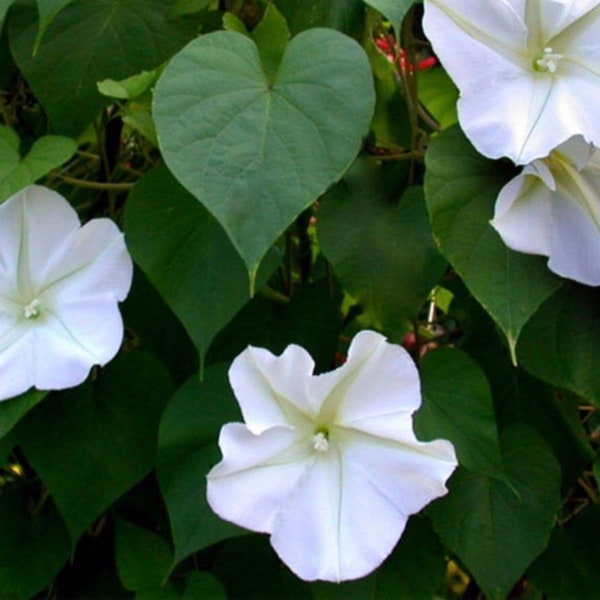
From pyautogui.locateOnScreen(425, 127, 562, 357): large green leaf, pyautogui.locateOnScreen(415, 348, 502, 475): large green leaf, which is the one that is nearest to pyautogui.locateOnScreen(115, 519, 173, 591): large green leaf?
pyautogui.locateOnScreen(415, 348, 502, 475): large green leaf

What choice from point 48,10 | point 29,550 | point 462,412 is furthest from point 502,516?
point 48,10

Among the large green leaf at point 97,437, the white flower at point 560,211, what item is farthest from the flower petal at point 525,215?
the large green leaf at point 97,437

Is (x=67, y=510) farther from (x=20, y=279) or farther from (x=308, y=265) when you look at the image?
(x=308, y=265)

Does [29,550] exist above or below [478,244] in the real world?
below

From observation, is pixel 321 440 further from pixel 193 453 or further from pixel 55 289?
pixel 55 289

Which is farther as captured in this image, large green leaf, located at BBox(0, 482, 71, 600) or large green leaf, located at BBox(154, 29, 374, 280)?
large green leaf, located at BBox(0, 482, 71, 600)

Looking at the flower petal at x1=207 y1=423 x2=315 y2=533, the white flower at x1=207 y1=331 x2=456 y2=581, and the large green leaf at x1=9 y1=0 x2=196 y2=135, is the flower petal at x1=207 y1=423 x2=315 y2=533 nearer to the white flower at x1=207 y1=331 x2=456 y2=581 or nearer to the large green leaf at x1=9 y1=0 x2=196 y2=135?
the white flower at x1=207 y1=331 x2=456 y2=581

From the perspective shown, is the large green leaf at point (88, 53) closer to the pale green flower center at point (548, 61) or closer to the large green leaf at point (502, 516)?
the pale green flower center at point (548, 61)
